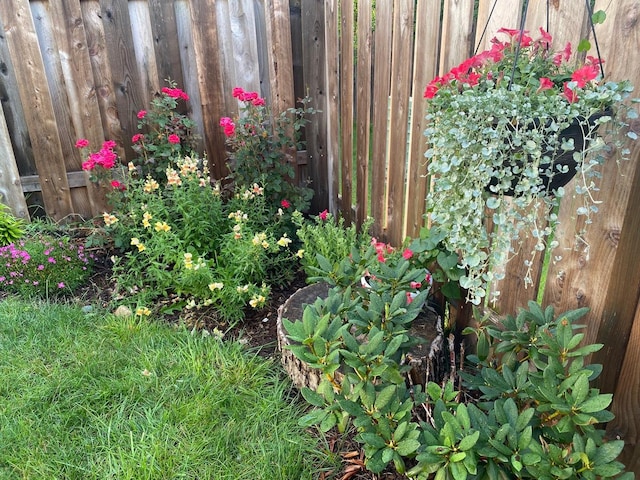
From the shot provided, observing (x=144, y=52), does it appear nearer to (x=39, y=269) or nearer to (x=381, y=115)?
(x=39, y=269)

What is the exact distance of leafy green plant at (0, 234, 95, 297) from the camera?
2.88 meters

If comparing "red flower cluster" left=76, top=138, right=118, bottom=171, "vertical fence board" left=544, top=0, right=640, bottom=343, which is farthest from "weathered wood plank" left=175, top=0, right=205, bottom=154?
"vertical fence board" left=544, top=0, right=640, bottom=343

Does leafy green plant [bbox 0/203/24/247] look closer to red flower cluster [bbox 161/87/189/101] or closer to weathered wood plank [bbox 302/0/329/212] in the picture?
red flower cluster [bbox 161/87/189/101]

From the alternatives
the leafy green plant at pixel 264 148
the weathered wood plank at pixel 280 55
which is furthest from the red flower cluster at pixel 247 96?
the weathered wood plank at pixel 280 55

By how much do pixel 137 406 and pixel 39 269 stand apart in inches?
54.9

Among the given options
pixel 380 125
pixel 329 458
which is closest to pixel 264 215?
pixel 380 125

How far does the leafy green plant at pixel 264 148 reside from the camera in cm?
310

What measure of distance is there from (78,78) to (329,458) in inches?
113

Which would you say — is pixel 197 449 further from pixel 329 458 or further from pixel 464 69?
pixel 464 69

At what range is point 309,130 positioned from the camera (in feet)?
11.5

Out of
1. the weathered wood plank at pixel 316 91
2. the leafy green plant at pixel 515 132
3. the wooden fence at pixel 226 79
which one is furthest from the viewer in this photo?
the weathered wood plank at pixel 316 91

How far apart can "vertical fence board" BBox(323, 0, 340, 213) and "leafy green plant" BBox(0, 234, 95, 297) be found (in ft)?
5.89

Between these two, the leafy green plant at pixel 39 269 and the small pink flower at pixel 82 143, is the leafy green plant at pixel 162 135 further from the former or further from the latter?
the leafy green plant at pixel 39 269

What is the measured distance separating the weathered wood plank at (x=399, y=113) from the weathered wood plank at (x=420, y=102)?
0.26 feet
